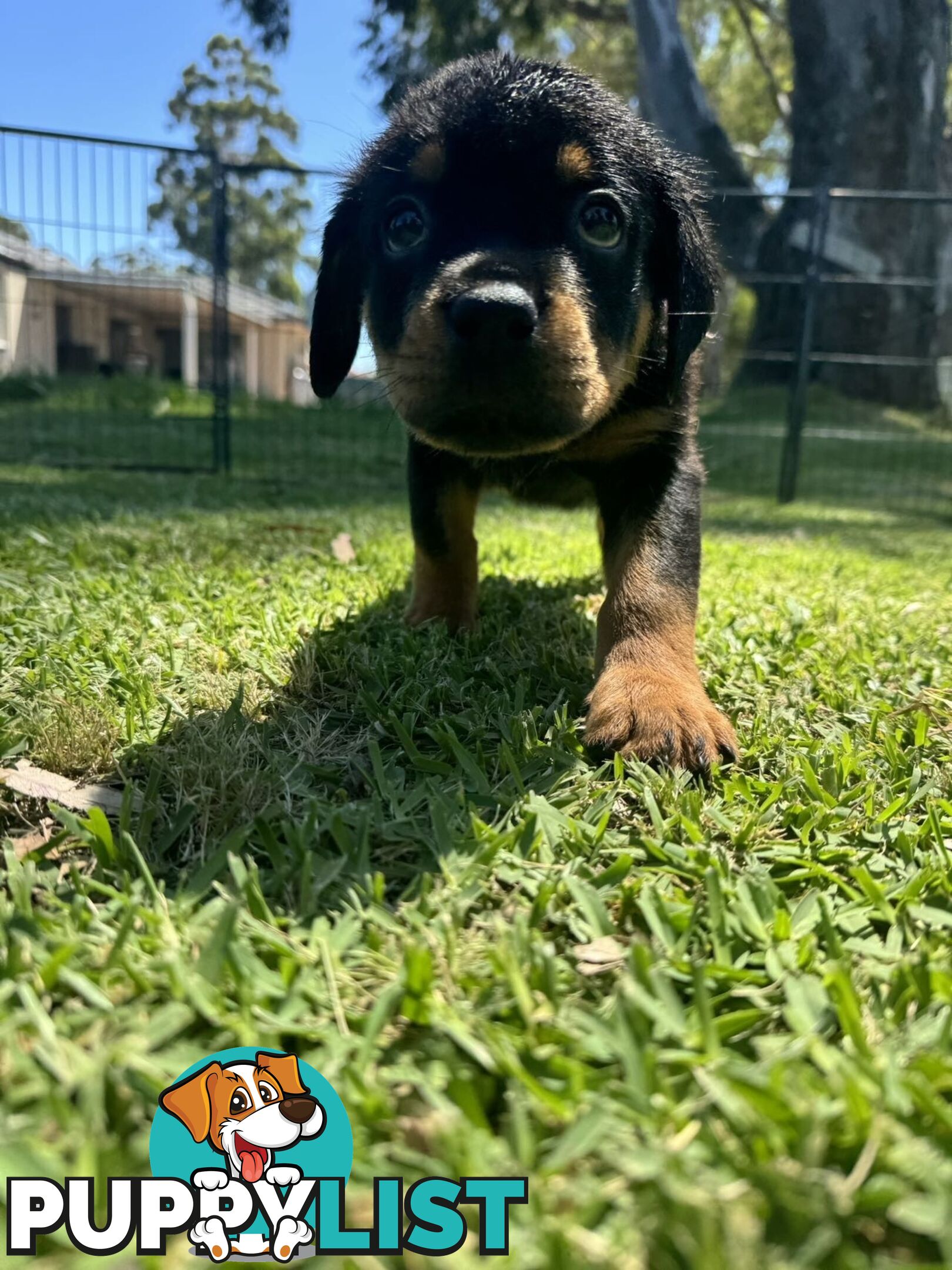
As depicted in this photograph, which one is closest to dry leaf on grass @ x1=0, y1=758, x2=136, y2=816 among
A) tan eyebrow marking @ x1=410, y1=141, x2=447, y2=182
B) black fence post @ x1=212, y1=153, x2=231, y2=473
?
tan eyebrow marking @ x1=410, y1=141, x2=447, y2=182

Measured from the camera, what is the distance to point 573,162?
226cm

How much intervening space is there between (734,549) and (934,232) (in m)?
11.1

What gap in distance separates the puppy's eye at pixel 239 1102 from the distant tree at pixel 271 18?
21106 millimetres

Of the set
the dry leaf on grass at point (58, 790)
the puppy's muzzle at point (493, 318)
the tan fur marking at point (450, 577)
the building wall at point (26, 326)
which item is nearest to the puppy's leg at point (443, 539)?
the tan fur marking at point (450, 577)

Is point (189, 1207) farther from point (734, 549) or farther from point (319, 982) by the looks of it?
point (734, 549)

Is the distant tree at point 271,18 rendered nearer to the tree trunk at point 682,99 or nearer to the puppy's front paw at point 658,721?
the tree trunk at point 682,99

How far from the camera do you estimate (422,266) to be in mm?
2328

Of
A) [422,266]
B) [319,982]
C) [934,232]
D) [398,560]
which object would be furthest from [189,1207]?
[934,232]

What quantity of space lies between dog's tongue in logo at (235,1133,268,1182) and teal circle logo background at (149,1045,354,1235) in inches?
0.8

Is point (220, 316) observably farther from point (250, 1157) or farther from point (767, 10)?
point (767, 10)

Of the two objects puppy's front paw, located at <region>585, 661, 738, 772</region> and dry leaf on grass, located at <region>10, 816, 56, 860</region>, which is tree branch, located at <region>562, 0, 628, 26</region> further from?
dry leaf on grass, located at <region>10, 816, 56, 860</region>

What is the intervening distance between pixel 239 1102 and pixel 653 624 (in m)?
1.49

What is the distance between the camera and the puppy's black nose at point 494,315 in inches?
72.9

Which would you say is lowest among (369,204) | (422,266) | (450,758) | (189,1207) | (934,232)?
(189,1207)
